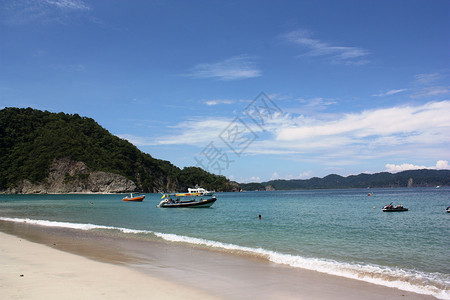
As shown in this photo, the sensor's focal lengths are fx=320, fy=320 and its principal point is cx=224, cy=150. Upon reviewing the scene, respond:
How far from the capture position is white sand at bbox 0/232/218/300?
24.0 feet

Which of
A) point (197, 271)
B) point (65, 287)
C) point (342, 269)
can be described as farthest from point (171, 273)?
point (342, 269)

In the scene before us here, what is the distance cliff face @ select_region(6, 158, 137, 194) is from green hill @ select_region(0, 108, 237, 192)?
43 centimetres

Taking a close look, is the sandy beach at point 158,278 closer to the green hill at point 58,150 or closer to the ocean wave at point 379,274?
the ocean wave at point 379,274

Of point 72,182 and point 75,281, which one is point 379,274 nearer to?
point 75,281

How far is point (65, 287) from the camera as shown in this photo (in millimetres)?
7871

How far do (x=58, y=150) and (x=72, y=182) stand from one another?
49.5 feet

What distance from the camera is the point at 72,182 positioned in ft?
427

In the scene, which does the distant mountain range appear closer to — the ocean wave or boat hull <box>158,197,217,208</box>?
boat hull <box>158,197,217,208</box>

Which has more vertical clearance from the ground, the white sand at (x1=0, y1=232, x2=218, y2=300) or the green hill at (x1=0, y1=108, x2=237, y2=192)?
the green hill at (x1=0, y1=108, x2=237, y2=192)

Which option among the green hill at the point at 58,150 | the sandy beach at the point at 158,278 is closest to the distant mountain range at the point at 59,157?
the green hill at the point at 58,150

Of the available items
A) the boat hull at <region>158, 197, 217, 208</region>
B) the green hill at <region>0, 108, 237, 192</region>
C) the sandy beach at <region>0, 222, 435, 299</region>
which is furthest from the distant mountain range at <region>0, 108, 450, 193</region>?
the sandy beach at <region>0, 222, 435, 299</region>

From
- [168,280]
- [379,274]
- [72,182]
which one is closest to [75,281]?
[168,280]

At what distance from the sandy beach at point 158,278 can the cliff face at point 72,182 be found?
128025 mm

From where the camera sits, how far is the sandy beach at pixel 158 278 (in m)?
7.68
